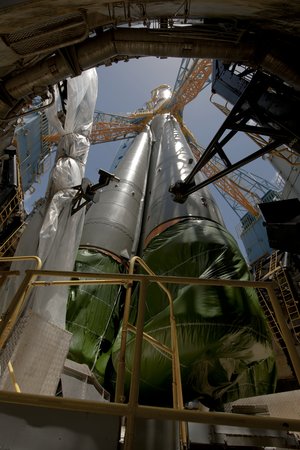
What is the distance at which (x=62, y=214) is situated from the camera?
19.7 ft

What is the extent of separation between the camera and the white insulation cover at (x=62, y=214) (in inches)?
189

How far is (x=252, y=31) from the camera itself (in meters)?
4.29

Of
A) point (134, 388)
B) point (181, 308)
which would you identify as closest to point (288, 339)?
point (134, 388)

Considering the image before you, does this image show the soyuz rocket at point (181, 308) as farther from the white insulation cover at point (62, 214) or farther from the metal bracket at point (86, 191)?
the metal bracket at point (86, 191)

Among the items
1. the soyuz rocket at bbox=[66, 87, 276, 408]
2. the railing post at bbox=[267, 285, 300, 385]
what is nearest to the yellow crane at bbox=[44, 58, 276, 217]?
the soyuz rocket at bbox=[66, 87, 276, 408]

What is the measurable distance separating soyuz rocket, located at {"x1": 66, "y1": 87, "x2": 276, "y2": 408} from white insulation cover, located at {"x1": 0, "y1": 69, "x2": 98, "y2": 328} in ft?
4.47

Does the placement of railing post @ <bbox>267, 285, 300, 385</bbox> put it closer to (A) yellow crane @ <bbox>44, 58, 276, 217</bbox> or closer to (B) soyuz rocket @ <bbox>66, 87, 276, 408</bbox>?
(B) soyuz rocket @ <bbox>66, 87, 276, 408</bbox>

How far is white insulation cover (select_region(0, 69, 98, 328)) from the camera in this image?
4801mm

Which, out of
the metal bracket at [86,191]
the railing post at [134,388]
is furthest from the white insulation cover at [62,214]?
the railing post at [134,388]

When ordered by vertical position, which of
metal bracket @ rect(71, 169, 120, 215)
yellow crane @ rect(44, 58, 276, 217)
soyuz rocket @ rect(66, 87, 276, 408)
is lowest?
soyuz rocket @ rect(66, 87, 276, 408)

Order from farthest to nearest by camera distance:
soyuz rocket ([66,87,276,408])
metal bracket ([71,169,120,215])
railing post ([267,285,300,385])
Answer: metal bracket ([71,169,120,215])
soyuz rocket ([66,87,276,408])
railing post ([267,285,300,385])

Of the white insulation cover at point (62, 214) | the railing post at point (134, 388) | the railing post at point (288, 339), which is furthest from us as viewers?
the white insulation cover at point (62, 214)

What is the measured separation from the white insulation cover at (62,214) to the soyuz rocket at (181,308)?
4.47ft

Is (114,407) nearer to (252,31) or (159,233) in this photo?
(252,31)
